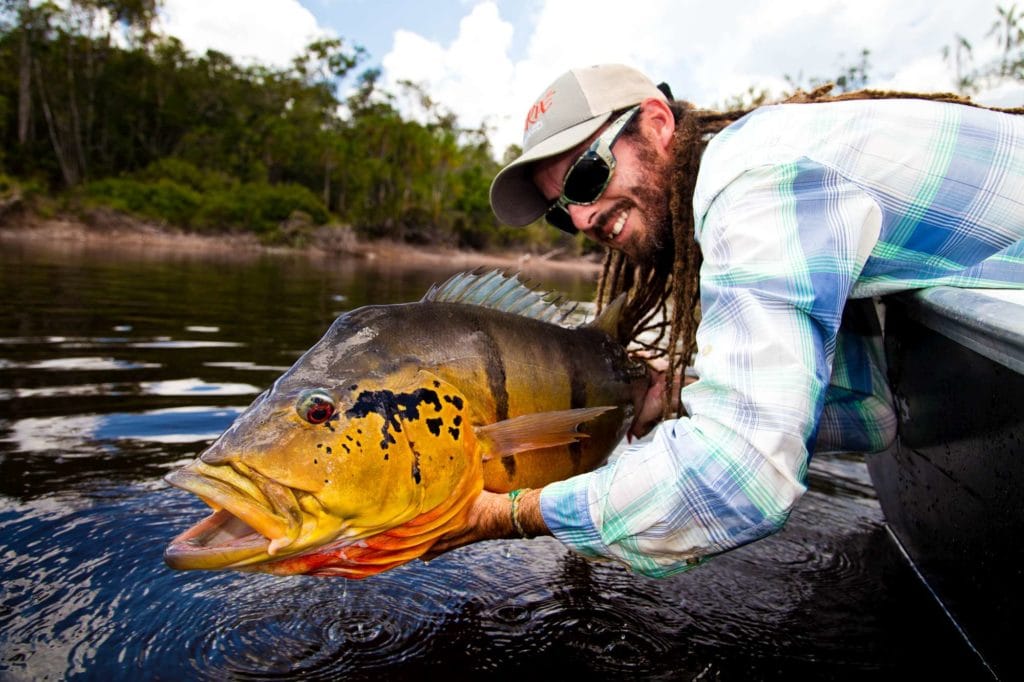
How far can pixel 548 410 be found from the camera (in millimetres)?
2355

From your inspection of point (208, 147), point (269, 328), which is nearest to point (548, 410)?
point (269, 328)

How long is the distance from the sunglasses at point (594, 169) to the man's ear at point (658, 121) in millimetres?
40

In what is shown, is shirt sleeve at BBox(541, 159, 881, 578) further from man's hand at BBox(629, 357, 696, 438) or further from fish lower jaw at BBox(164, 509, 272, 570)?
man's hand at BBox(629, 357, 696, 438)

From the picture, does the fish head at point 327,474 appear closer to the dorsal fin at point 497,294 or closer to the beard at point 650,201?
the dorsal fin at point 497,294

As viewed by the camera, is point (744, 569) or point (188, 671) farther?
point (744, 569)

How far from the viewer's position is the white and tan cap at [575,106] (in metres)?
2.58

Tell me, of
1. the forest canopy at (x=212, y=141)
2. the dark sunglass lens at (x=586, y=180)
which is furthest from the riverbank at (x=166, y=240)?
the dark sunglass lens at (x=586, y=180)

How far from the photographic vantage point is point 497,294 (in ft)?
8.52

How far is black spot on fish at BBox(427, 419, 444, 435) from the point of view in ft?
6.60

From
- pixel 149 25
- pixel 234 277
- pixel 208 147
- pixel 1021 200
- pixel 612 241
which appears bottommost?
pixel 234 277

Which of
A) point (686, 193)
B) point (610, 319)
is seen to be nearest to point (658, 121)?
point (686, 193)

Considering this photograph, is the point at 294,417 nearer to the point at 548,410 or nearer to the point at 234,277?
the point at 548,410

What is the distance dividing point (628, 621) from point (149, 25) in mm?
51682

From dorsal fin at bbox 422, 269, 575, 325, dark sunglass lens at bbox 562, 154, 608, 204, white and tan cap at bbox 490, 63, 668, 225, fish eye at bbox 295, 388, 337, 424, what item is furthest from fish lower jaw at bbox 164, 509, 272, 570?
dark sunglass lens at bbox 562, 154, 608, 204
